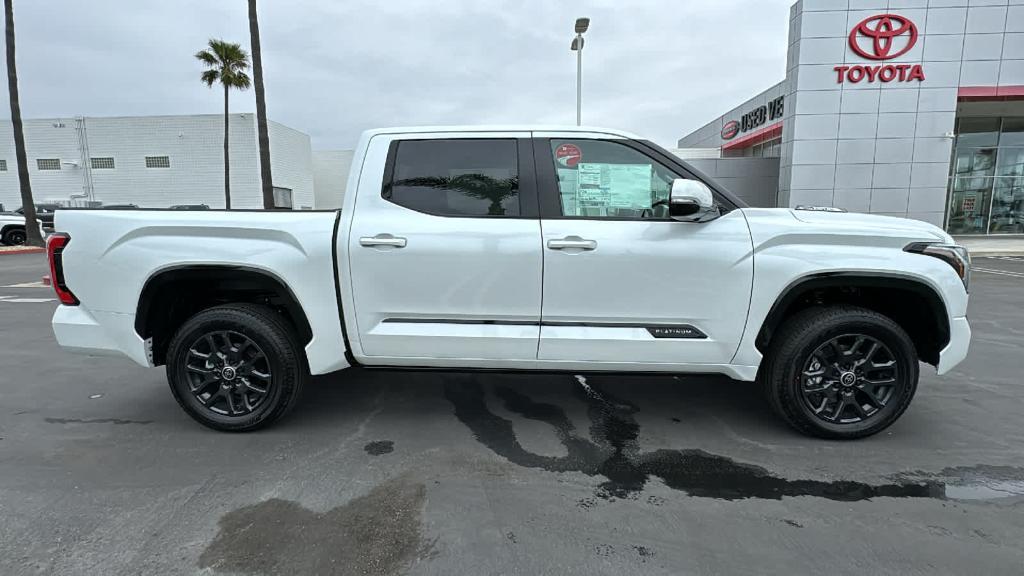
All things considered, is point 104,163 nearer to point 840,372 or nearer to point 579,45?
point 579,45

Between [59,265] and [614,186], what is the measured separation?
3.44m

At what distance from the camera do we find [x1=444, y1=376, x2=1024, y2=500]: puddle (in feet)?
8.84

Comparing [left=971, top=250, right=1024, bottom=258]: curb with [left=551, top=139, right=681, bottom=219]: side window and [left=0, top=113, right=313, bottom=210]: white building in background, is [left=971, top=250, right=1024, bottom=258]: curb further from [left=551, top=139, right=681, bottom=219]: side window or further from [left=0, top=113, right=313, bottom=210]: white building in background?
[left=0, top=113, right=313, bottom=210]: white building in background

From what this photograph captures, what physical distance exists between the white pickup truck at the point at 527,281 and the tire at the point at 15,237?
21.7 meters

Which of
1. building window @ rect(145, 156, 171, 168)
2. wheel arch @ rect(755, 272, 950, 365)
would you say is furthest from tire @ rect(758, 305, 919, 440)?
building window @ rect(145, 156, 171, 168)

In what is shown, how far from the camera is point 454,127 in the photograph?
3359 millimetres

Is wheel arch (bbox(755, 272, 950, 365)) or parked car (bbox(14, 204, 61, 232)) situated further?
parked car (bbox(14, 204, 61, 232))

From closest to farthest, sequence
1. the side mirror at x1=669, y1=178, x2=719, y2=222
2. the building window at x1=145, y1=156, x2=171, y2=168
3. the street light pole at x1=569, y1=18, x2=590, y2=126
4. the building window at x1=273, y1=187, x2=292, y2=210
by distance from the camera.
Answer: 1. the side mirror at x1=669, y1=178, x2=719, y2=222
2. the street light pole at x1=569, y1=18, x2=590, y2=126
3. the building window at x1=145, y1=156, x2=171, y2=168
4. the building window at x1=273, y1=187, x2=292, y2=210

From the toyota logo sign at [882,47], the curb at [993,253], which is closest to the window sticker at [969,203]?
the curb at [993,253]

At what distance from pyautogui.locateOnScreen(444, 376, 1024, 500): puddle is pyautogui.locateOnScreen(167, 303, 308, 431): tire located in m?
1.19

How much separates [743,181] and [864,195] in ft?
12.6

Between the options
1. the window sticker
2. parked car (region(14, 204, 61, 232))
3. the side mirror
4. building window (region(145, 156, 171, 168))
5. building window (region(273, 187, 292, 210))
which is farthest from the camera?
building window (region(273, 187, 292, 210))

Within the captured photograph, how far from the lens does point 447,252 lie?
3062 millimetres

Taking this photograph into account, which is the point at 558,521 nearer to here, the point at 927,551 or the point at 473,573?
the point at 473,573
